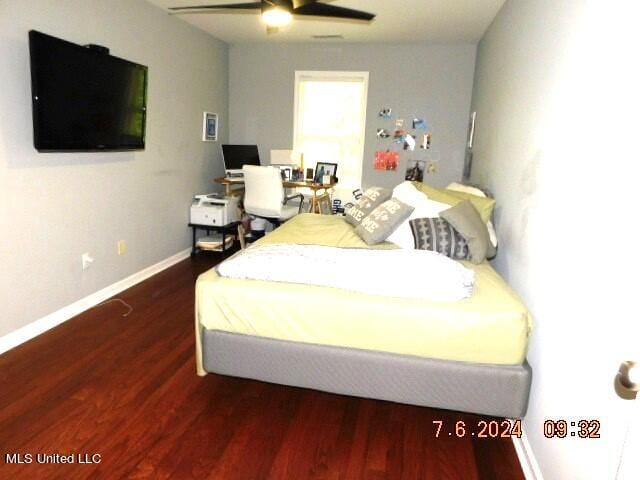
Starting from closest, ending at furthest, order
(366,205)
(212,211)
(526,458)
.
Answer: (526,458), (366,205), (212,211)

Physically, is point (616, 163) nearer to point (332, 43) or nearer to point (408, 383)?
point (408, 383)

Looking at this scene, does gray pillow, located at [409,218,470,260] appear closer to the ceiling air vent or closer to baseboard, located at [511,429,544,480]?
baseboard, located at [511,429,544,480]

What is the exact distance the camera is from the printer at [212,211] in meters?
4.64

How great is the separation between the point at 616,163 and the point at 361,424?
1495mm

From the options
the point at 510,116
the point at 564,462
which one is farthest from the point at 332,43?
the point at 564,462

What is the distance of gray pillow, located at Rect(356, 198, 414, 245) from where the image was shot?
114 inches

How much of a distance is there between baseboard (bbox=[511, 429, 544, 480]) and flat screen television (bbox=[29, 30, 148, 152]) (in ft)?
9.86

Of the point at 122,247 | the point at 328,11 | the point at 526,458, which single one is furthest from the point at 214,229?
the point at 526,458

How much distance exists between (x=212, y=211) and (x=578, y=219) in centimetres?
376

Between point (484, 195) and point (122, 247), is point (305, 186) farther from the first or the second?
point (484, 195)

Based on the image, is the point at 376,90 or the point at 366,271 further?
the point at 376,90

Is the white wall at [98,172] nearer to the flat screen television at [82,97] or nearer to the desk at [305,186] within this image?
the flat screen television at [82,97]

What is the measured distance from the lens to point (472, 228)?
2.63m

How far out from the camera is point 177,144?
4.37 m
